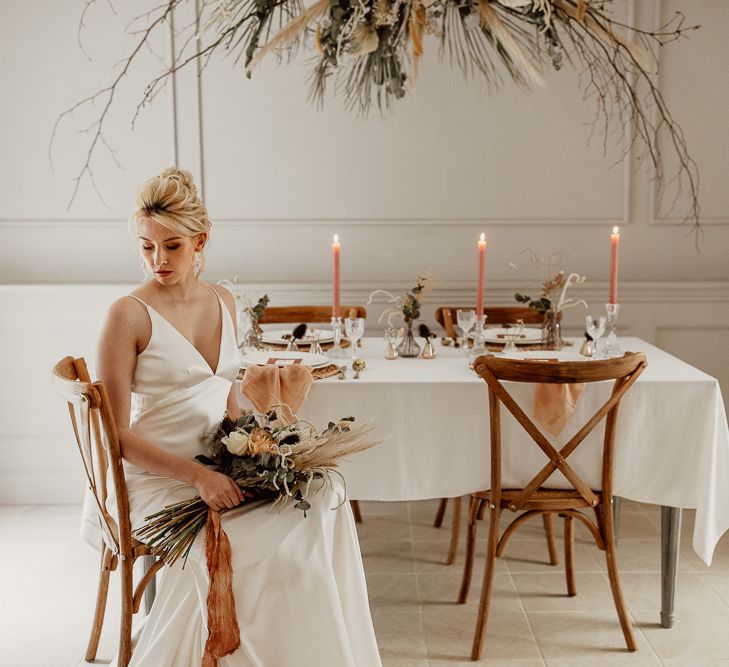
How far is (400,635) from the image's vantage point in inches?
97.3

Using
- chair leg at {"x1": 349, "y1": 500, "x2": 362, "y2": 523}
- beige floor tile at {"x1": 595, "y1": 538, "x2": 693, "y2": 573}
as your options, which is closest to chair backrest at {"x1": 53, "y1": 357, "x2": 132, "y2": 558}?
chair leg at {"x1": 349, "y1": 500, "x2": 362, "y2": 523}

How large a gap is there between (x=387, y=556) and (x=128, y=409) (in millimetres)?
1434

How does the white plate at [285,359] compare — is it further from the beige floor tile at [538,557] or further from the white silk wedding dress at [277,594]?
the beige floor tile at [538,557]

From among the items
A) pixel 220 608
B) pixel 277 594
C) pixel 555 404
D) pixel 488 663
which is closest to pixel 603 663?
pixel 488 663

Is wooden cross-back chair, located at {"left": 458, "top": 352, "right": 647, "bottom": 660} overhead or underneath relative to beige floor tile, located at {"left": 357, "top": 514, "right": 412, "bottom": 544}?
overhead

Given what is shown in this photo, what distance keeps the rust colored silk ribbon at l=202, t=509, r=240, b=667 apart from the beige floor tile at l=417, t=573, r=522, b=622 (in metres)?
1.08

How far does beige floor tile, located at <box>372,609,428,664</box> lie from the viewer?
7.76 ft

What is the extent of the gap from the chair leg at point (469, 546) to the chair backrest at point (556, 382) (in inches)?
4.9

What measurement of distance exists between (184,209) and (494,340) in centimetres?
129

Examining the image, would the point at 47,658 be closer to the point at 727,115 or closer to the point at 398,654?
the point at 398,654

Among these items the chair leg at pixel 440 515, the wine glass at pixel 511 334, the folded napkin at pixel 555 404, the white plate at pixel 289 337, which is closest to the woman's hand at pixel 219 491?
the folded napkin at pixel 555 404

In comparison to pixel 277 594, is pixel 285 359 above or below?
above

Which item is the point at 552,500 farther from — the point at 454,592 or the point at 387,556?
the point at 387,556

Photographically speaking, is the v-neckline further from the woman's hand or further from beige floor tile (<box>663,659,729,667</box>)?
beige floor tile (<box>663,659,729,667</box>)
